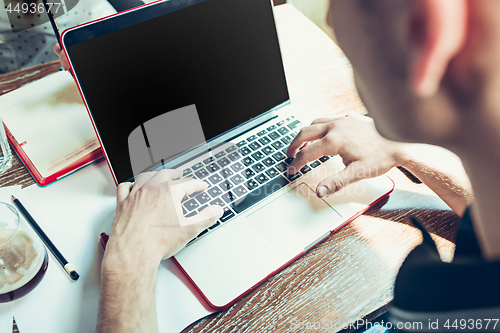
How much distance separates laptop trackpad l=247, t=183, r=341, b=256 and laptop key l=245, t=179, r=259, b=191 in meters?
0.04

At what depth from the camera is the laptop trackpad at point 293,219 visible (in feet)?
1.72

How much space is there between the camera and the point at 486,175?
10.7 inches

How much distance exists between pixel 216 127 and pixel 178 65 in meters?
0.14

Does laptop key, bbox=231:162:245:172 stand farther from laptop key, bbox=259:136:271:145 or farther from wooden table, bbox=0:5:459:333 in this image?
wooden table, bbox=0:5:459:333

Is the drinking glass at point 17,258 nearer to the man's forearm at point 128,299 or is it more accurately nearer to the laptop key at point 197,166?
the man's forearm at point 128,299

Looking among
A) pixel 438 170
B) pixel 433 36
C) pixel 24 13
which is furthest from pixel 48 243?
pixel 24 13

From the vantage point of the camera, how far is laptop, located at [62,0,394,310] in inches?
19.9

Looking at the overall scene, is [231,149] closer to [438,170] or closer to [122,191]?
[122,191]

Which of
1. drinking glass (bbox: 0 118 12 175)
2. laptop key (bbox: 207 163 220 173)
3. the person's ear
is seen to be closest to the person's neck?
the person's ear

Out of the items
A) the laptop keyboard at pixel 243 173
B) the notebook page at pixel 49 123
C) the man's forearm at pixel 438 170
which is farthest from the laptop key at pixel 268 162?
the notebook page at pixel 49 123

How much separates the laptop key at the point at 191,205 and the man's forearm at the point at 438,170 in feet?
1.29

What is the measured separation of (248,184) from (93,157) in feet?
1.09

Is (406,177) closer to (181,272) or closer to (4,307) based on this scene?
(181,272)

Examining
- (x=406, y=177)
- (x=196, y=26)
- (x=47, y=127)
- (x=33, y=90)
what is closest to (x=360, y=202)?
(x=406, y=177)
